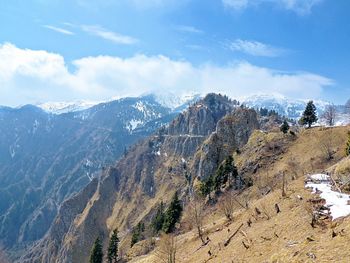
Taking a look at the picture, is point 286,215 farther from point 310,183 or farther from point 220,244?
point 220,244

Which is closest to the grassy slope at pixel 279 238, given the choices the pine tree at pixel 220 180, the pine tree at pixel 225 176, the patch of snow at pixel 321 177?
the patch of snow at pixel 321 177

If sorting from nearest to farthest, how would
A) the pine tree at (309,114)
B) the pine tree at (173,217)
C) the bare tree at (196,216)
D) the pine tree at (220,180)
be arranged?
the bare tree at (196,216) < the pine tree at (173,217) < the pine tree at (220,180) < the pine tree at (309,114)

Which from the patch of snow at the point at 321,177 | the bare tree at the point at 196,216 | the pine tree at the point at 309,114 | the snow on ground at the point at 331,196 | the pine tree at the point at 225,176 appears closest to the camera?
the snow on ground at the point at 331,196

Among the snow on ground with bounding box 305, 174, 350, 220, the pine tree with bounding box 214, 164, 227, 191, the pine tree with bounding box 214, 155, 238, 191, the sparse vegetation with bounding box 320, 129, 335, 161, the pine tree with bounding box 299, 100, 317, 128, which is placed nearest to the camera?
the snow on ground with bounding box 305, 174, 350, 220

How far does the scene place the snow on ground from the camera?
36.4 meters

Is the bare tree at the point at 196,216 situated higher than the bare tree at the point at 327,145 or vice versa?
the bare tree at the point at 327,145

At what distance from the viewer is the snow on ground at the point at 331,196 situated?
36369 millimetres

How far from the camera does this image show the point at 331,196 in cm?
4059

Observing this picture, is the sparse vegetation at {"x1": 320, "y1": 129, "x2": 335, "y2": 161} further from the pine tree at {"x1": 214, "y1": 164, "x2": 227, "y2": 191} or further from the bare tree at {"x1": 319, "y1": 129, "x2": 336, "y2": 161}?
the pine tree at {"x1": 214, "y1": 164, "x2": 227, "y2": 191}

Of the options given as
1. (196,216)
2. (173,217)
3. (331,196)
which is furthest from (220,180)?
(331,196)

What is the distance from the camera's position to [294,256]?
33000 millimetres

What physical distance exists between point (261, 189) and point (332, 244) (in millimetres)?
75563

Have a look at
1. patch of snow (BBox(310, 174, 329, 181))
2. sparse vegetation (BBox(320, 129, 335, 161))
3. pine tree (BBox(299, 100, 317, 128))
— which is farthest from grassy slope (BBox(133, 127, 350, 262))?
pine tree (BBox(299, 100, 317, 128))

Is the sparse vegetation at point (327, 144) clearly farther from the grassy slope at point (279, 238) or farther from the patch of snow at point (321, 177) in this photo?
the patch of snow at point (321, 177)
